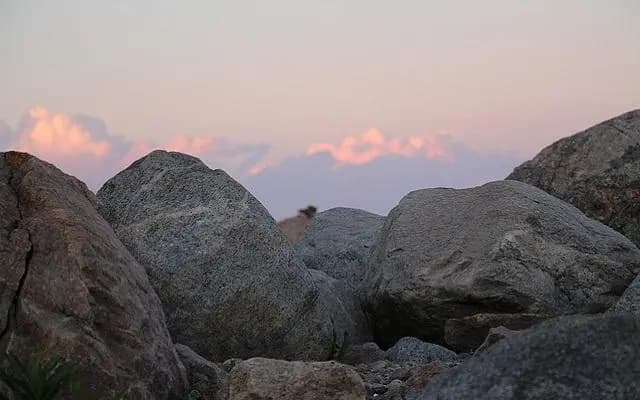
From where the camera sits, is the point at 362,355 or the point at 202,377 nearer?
the point at 202,377

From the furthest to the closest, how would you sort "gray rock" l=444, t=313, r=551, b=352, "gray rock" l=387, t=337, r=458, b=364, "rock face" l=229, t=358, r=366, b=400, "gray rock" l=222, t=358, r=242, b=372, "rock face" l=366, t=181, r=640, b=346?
"rock face" l=366, t=181, r=640, b=346, "gray rock" l=387, t=337, r=458, b=364, "gray rock" l=444, t=313, r=551, b=352, "gray rock" l=222, t=358, r=242, b=372, "rock face" l=229, t=358, r=366, b=400

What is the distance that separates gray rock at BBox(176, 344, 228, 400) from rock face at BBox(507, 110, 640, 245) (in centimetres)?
679

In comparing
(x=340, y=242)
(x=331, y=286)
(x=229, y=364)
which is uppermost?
(x=340, y=242)

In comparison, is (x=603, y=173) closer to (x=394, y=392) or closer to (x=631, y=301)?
(x=631, y=301)

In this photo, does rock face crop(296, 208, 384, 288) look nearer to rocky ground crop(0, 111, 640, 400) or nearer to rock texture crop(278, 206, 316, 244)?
rocky ground crop(0, 111, 640, 400)

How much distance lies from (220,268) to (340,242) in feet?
15.6

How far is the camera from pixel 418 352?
9859 millimetres

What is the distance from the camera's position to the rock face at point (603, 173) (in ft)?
42.7

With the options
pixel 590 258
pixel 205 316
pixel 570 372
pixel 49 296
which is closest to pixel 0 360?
pixel 49 296

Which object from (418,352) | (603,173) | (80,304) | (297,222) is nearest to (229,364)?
(418,352)

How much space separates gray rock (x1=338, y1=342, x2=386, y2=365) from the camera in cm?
1005

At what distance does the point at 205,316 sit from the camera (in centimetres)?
928

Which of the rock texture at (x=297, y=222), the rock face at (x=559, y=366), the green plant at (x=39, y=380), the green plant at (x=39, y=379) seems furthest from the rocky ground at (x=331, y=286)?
the rock texture at (x=297, y=222)

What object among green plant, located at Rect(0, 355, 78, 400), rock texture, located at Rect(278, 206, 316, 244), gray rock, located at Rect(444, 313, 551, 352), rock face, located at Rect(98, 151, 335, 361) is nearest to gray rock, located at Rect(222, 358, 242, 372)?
rock face, located at Rect(98, 151, 335, 361)
